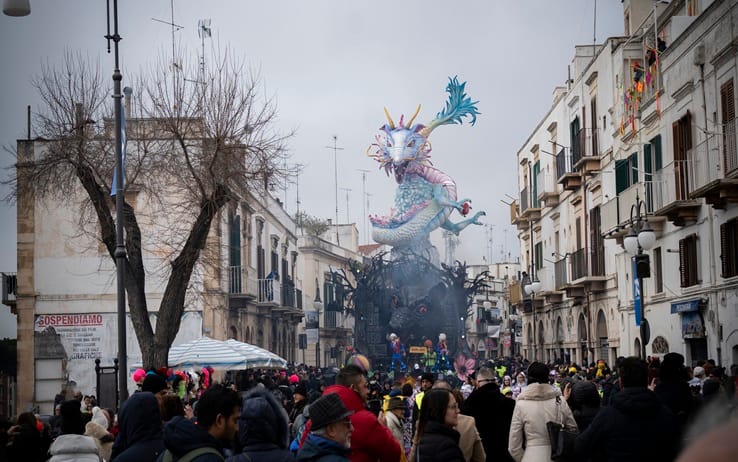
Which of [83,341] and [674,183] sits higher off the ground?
[674,183]

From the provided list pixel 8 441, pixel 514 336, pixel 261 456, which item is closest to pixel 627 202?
A: pixel 8 441

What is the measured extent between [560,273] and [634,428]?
34.3m

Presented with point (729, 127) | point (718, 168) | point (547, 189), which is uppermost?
point (547, 189)

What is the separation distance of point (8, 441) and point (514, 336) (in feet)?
178

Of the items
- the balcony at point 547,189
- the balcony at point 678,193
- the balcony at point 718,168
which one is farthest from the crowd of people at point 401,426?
the balcony at point 547,189

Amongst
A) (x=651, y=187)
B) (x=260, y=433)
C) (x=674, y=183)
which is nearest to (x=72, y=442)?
(x=260, y=433)

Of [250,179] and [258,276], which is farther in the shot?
[258,276]

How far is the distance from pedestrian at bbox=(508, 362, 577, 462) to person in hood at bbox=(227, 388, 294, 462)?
13.4 feet

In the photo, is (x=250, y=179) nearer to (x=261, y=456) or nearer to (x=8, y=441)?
(x=8, y=441)

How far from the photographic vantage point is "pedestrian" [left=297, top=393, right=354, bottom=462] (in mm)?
5555

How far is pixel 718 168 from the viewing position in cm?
2112

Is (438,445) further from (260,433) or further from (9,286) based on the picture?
(9,286)

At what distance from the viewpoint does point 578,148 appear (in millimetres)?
37594

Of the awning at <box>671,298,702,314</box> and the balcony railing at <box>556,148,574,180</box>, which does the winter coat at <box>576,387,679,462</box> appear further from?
the balcony railing at <box>556,148,574,180</box>
